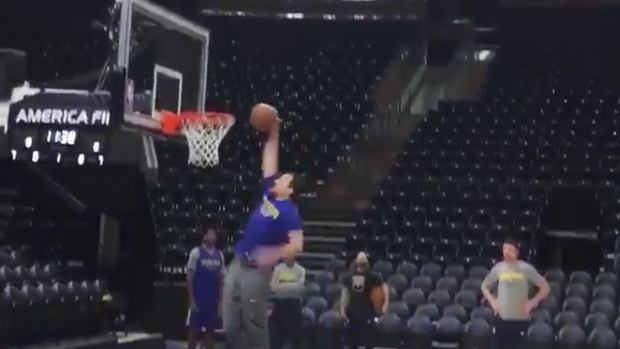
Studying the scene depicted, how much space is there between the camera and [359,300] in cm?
1038

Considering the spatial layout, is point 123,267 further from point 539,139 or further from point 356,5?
point 356,5

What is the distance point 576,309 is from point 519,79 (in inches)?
315

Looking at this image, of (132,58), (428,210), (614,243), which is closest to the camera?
(132,58)

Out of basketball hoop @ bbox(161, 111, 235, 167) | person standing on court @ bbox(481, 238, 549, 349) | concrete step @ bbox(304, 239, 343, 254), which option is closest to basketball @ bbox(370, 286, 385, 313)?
person standing on court @ bbox(481, 238, 549, 349)

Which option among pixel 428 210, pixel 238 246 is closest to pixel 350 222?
pixel 428 210

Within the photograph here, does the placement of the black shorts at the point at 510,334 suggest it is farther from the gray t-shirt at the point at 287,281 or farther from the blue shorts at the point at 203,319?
the blue shorts at the point at 203,319

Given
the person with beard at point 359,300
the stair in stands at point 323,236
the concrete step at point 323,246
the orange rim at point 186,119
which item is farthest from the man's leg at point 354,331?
the concrete step at point 323,246

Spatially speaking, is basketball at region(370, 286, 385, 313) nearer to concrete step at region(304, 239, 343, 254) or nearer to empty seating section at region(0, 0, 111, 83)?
concrete step at region(304, 239, 343, 254)

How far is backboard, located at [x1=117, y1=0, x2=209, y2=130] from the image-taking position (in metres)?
8.77

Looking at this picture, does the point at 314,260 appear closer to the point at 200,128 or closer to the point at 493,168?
the point at 493,168

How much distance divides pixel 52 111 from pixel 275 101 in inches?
301

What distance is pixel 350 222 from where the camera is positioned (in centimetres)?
1550

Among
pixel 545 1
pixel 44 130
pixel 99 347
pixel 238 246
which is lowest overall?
pixel 99 347

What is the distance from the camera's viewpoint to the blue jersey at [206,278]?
1010 cm
